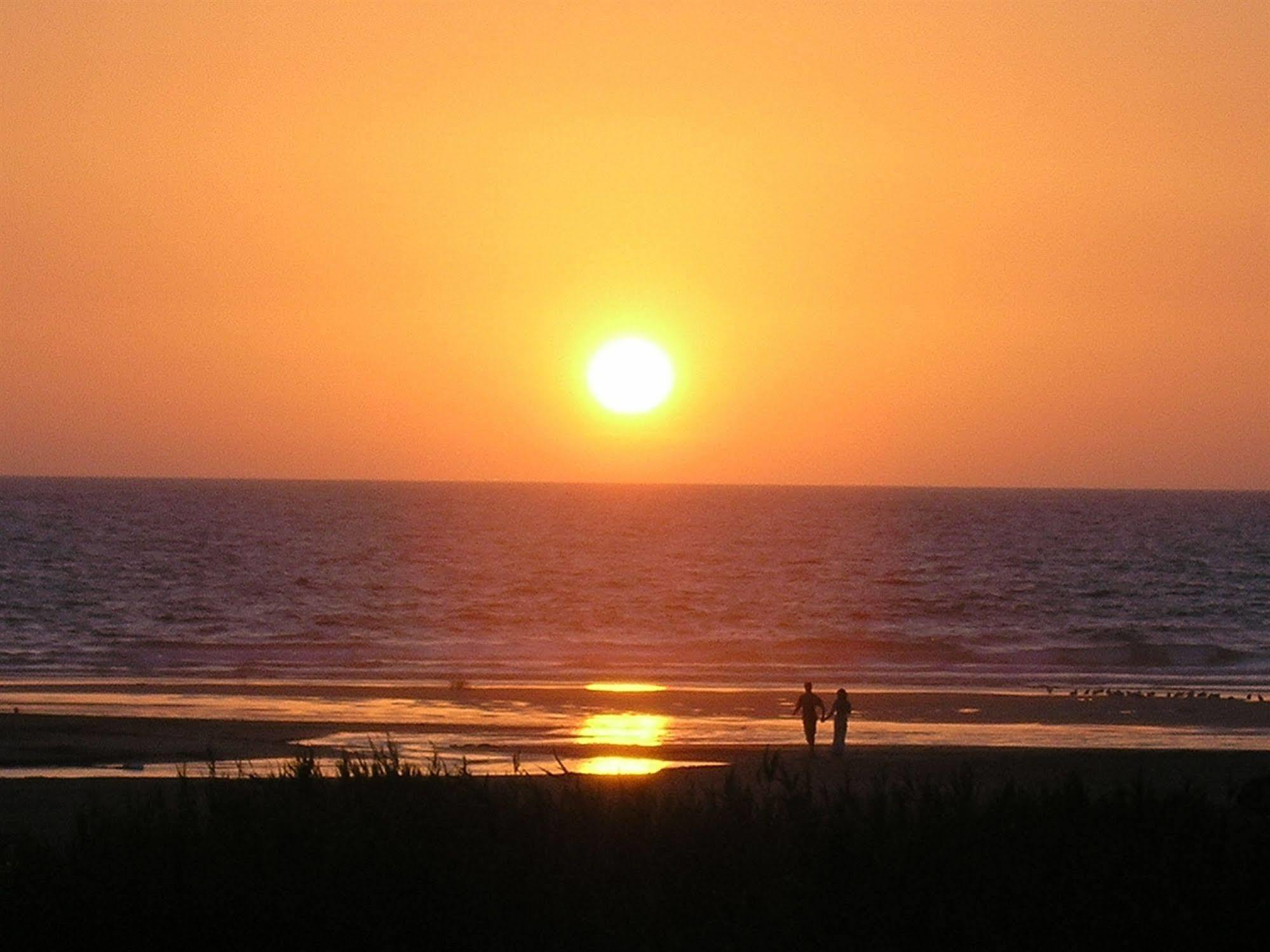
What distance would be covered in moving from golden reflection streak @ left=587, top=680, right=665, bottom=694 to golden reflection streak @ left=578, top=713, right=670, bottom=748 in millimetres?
6132

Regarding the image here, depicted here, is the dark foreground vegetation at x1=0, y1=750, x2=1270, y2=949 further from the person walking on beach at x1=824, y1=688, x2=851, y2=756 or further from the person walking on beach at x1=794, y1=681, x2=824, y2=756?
the person walking on beach at x1=794, y1=681, x2=824, y2=756

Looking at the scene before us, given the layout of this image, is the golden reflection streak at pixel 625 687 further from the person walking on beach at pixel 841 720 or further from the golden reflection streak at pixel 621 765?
the person walking on beach at pixel 841 720

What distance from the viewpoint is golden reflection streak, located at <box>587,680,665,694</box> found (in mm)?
41938

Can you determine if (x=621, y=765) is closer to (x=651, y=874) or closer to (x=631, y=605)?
(x=651, y=874)

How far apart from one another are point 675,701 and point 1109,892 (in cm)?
2949

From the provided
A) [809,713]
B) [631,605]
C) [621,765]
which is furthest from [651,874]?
[631,605]

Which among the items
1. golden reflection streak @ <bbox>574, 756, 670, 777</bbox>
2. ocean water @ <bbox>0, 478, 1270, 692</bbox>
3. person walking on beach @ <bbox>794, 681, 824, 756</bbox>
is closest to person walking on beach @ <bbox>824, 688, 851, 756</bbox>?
person walking on beach @ <bbox>794, 681, 824, 756</bbox>

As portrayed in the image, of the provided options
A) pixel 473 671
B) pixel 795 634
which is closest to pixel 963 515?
pixel 795 634

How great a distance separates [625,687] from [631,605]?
31690 mm

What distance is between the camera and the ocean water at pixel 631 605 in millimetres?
51219

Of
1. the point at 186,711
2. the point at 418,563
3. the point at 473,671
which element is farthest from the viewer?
the point at 418,563

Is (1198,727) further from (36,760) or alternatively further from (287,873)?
(287,873)

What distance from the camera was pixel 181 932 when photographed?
9664 millimetres

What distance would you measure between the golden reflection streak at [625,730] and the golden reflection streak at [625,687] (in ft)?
20.1
